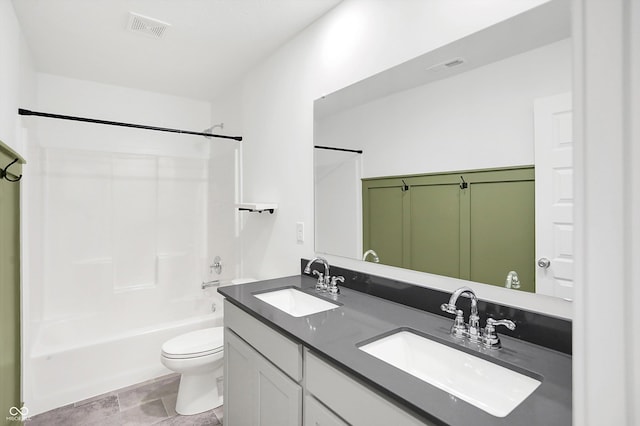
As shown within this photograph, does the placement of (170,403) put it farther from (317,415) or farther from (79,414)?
(317,415)

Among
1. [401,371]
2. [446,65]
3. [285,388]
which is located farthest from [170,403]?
[446,65]

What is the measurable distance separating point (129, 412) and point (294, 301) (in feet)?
4.69

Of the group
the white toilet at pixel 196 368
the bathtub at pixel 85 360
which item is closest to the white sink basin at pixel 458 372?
the white toilet at pixel 196 368

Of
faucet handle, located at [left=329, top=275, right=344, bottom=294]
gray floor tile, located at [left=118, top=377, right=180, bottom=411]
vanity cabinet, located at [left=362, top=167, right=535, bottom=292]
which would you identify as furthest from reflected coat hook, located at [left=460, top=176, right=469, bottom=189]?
gray floor tile, located at [left=118, top=377, right=180, bottom=411]

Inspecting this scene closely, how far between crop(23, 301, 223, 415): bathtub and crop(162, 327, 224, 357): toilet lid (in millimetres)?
399

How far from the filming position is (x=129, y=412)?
217cm

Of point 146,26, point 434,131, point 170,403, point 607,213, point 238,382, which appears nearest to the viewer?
point 607,213

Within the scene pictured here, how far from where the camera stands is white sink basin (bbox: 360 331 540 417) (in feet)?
2.93

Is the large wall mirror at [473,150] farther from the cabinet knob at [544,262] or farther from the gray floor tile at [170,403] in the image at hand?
the gray floor tile at [170,403]

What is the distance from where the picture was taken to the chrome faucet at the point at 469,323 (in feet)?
3.63

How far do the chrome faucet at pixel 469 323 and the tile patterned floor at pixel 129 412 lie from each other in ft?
5.55

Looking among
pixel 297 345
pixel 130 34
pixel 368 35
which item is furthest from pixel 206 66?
pixel 297 345

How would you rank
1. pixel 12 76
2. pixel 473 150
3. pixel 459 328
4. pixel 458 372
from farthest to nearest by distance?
pixel 12 76 < pixel 473 150 < pixel 459 328 < pixel 458 372

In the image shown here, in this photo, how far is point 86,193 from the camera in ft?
9.65
